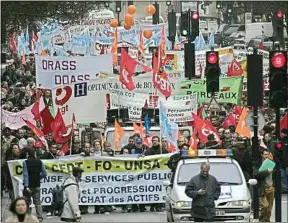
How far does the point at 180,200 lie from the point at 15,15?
79.7ft

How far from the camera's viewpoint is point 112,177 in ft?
76.0

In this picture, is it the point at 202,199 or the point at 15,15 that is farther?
the point at 15,15

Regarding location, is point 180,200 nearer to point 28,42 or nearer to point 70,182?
point 70,182

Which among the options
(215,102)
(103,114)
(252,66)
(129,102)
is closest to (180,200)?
(252,66)

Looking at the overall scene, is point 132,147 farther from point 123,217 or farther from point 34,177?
point 34,177

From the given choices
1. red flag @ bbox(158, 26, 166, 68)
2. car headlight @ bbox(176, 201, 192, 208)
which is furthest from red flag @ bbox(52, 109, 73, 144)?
red flag @ bbox(158, 26, 166, 68)

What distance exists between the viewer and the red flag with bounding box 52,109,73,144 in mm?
25328

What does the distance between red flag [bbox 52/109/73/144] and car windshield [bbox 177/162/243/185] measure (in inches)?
207

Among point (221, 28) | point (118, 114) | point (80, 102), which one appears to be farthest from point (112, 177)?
point (221, 28)

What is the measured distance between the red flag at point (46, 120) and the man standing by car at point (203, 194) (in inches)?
331

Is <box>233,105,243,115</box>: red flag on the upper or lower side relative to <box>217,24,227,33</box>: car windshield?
lower

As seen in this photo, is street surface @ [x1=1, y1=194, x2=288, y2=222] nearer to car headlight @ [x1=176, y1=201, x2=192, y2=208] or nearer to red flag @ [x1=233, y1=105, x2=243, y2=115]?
car headlight @ [x1=176, y1=201, x2=192, y2=208]

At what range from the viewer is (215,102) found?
108 ft

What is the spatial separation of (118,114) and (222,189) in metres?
12.7
